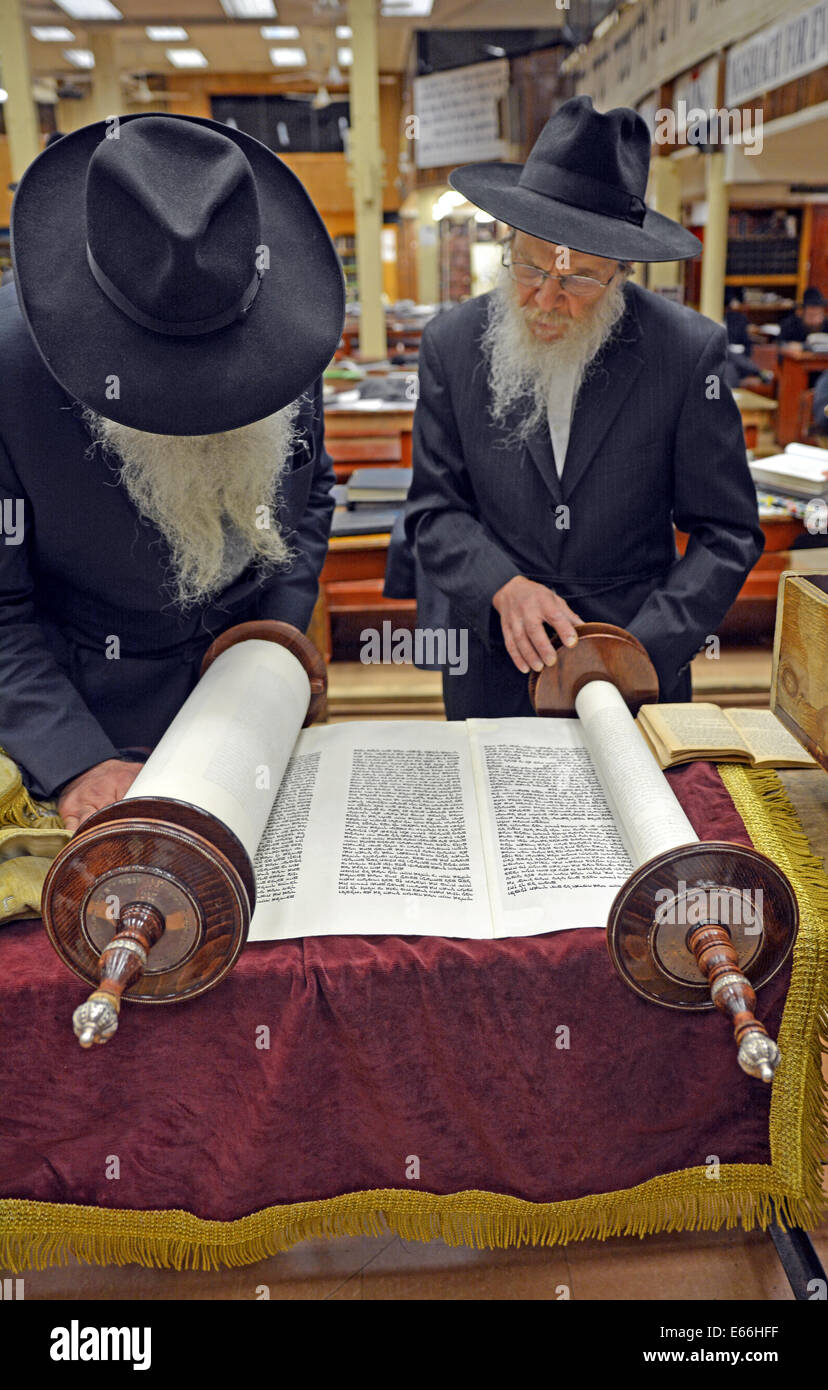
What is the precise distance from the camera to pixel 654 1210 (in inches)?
46.9

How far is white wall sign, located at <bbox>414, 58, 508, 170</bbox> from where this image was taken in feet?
22.7


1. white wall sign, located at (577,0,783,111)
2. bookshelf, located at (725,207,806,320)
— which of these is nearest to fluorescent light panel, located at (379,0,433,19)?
white wall sign, located at (577,0,783,111)

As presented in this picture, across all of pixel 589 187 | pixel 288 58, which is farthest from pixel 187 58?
pixel 589 187

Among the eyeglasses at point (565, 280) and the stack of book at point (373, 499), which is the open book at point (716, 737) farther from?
the stack of book at point (373, 499)

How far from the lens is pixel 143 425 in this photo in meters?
1.21

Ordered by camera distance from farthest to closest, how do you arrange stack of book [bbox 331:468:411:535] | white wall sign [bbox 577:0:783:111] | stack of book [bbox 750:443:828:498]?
white wall sign [bbox 577:0:783:111], stack of book [bbox 331:468:411:535], stack of book [bbox 750:443:828:498]

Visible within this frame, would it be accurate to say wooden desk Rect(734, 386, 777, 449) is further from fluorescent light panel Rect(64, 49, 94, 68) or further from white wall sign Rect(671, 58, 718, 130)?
fluorescent light panel Rect(64, 49, 94, 68)

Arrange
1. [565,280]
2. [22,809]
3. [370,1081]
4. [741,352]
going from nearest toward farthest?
[370,1081] → [22,809] → [565,280] → [741,352]

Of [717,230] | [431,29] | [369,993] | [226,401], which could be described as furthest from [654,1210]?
[431,29]

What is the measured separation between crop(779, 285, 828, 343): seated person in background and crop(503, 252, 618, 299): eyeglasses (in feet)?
26.2

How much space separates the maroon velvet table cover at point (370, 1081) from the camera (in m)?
1.07

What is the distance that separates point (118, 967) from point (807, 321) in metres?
9.71

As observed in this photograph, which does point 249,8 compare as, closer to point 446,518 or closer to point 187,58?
point 187,58
